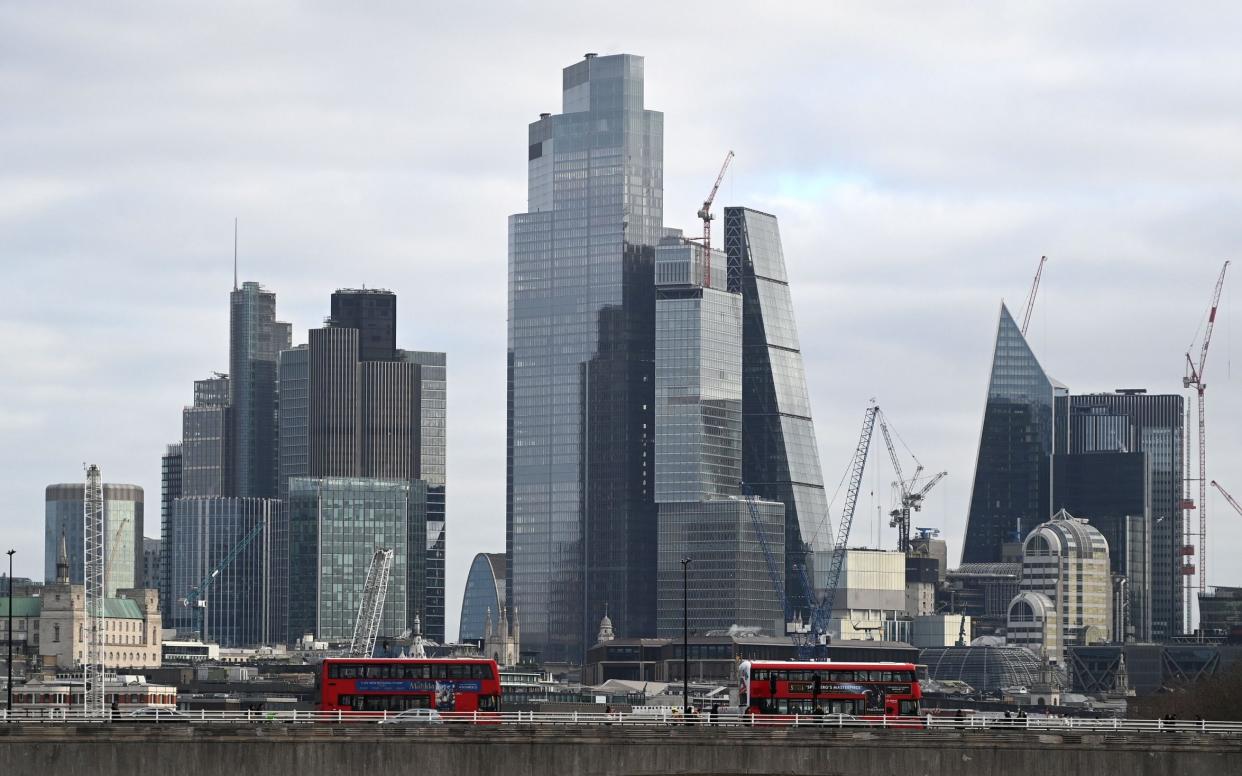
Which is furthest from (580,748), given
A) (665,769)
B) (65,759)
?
(65,759)

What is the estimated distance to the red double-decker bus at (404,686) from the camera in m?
138

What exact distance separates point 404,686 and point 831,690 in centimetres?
2304

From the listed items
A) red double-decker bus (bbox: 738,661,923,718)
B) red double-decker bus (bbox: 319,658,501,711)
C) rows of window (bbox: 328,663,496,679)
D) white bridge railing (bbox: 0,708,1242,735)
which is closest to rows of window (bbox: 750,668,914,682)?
red double-decker bus (bbox: 738,661,923,718)

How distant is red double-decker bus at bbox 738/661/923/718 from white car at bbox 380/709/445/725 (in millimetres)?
17476

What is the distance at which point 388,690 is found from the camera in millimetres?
138500

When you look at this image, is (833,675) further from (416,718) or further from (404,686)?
(416,718)

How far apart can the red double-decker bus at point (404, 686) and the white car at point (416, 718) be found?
543cm

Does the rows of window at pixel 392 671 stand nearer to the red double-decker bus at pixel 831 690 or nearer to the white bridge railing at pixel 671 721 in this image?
the white bridge railing at pixel 671 721

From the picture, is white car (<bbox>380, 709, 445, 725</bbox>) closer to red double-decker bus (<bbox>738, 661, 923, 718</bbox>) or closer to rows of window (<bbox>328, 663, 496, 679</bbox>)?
rows of window (<bbox>328, 663, 496, 679</bbox>)

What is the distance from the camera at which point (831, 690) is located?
435ft

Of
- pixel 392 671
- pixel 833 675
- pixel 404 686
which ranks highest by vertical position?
pixel 833 675

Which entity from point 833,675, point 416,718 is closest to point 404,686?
point 416,718

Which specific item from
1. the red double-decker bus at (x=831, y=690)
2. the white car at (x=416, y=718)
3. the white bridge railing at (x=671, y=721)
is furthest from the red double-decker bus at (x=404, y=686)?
the red double-decker bus at (x=831, y=690)

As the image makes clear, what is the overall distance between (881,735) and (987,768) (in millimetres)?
4902
